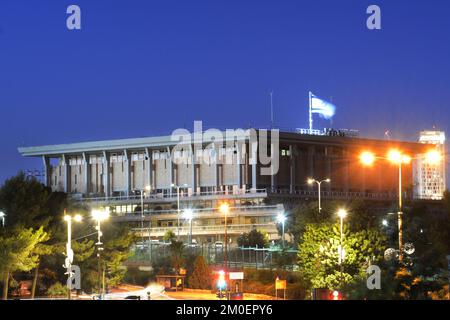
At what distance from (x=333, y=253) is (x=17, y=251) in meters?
17.9

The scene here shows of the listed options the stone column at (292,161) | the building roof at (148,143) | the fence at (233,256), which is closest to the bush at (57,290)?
the fence at (233,256)

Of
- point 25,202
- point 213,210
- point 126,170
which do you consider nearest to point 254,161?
point 213,210

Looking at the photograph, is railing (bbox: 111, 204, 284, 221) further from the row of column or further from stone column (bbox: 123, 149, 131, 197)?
stone column (bbox: 123, 149, 131, 197)

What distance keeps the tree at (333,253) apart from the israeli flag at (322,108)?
266ft

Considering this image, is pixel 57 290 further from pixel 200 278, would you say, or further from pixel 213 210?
pixel 213 210

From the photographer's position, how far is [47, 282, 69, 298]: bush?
199 ft

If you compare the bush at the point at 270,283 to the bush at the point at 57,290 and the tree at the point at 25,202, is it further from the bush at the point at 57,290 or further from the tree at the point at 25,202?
the tree at the point at 25,202

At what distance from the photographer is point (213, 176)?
459 ft

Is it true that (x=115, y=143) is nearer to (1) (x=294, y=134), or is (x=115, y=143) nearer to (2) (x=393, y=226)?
(1) (x=294, y=134)

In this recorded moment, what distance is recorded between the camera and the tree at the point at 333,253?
54.1 m

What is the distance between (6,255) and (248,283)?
57.5 ft

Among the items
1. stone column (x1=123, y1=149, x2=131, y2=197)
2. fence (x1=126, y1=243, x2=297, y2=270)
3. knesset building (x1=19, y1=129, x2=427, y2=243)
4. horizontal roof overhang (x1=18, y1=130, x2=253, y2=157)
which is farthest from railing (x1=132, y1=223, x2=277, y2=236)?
fence (x1=126, y1=243, x2=297, y2=270)

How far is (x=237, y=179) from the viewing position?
446 feet
